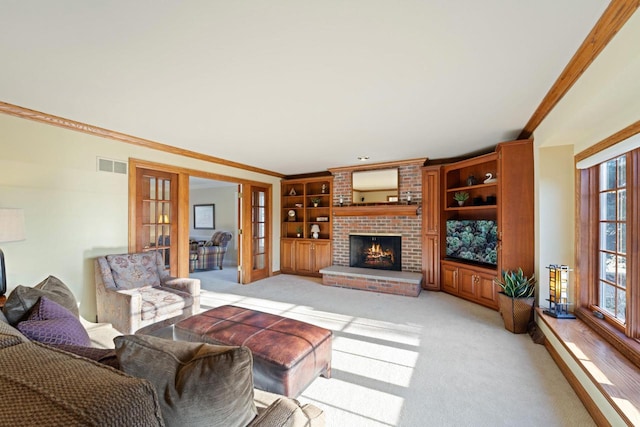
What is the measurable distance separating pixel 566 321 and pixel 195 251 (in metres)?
7.04

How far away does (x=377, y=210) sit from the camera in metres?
5.27

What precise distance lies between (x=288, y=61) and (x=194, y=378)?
73.2 inches

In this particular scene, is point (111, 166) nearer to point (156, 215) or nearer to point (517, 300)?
point (156, 215)

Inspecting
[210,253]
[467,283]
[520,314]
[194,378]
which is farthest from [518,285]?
[210,253]

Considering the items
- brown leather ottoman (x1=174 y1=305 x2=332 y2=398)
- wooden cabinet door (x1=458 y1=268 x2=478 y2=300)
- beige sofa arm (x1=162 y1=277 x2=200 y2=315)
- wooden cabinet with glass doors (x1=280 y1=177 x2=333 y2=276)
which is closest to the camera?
brown leather ottoman (x1=174 y1=305 x2=332 y2=398)

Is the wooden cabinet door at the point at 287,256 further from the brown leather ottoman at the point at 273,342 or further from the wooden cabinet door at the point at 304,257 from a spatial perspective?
the brown leather ottoman at the point at 273,342

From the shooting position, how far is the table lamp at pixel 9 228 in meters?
2.18

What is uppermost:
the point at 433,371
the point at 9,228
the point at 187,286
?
the point at 9,228

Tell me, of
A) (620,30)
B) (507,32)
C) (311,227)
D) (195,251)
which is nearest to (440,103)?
(507,32)

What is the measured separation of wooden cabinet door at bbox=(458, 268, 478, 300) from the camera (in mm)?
4066

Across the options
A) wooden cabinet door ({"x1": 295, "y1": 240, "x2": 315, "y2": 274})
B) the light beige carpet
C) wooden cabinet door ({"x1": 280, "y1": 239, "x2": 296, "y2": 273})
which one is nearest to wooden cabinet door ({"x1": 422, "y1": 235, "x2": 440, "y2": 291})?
the light beige carpet

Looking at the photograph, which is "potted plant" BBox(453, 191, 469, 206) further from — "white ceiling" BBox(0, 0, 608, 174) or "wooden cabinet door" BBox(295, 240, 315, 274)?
"wooden cabinet door" BBox(295, 240, 315, 274)

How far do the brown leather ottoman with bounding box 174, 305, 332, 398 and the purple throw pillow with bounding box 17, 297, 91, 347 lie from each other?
86 cm

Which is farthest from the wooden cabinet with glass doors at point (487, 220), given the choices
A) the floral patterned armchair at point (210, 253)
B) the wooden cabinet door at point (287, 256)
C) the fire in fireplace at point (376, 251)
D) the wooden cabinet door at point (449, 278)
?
the floral patterned armchair at point (210, 253)
